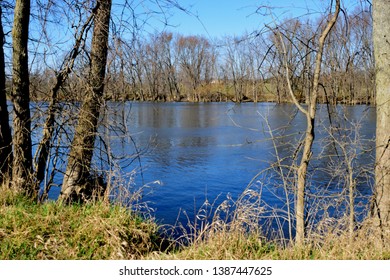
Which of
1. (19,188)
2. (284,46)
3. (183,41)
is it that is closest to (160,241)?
(19,188)

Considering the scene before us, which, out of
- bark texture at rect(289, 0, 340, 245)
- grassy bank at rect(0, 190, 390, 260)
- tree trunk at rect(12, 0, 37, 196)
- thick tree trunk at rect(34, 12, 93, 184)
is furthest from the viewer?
tree trunk at rect(12, 0, 37, 196)

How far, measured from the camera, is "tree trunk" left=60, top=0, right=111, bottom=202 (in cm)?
590

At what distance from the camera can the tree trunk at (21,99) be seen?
611 centimetres

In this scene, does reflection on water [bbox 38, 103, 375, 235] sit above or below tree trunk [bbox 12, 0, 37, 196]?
below

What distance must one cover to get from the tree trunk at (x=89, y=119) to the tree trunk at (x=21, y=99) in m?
0.62

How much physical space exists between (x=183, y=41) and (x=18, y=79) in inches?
2316

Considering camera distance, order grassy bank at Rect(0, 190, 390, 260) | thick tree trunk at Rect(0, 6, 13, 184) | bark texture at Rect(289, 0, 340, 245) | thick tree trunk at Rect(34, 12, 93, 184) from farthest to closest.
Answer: thick tree trunk at Rect(0, 6, 13, 184)
thick tree trunk at Rect(34, 12, 93, 184)
bark texture at Rect(289, 0, 340, 245)
grassy bank at Rect(0, 190, 390, 260)

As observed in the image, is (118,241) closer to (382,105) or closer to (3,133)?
(382,105)

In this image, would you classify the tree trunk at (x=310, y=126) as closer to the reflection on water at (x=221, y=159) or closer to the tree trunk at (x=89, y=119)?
the reflection on water at (x=221, y=159)

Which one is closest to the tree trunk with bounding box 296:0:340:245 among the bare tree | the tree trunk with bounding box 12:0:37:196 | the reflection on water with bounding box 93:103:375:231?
the bare tree

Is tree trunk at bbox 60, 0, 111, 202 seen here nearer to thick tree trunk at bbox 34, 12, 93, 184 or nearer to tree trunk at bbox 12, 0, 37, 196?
thick tree trunk at bbox 34, 12, 93, 184

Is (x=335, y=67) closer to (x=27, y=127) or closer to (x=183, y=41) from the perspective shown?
(x=27, y=127)

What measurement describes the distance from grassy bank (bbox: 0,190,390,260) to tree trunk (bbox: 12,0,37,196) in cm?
143
